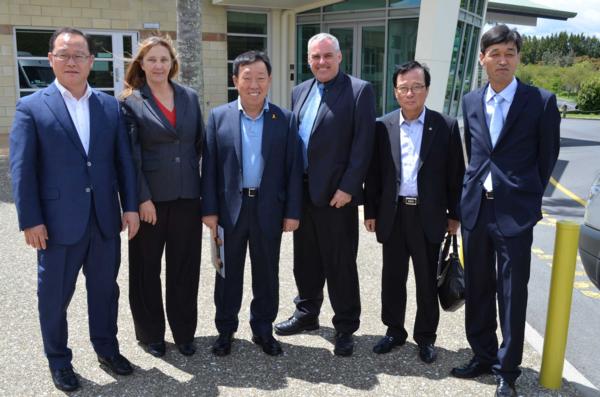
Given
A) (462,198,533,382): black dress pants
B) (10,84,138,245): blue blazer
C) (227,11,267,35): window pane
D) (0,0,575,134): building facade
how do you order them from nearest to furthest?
(10,84,138,245): blue blazer, (462,198,533,382): black dress pants, (0,0,575,134): building facade, (227,11,267,35): window pane

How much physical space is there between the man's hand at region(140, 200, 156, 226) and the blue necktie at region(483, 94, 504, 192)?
2.10 meters

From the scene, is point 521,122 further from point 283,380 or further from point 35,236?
point 35,236

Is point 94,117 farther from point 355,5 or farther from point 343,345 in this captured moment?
point 355,5

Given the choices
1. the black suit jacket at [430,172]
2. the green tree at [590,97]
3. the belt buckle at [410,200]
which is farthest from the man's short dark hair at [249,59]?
the green tree at [590,97]

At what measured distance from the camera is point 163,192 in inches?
146

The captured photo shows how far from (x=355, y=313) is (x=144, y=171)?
1.80 m

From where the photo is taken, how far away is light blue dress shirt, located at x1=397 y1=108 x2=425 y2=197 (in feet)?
12.4

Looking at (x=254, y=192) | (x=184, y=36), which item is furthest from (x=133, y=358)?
(x=184, y=36)

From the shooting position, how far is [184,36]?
9.15 m

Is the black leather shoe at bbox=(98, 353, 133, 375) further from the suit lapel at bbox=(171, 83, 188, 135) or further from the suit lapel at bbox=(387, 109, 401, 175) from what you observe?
the suit lapel at bbox=(387, 109, 401, 175)

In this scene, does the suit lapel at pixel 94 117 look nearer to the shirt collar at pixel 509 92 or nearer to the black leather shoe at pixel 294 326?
the black leather shoe at pixel 294 326

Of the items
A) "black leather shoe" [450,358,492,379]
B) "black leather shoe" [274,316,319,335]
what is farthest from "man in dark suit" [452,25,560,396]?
"black leather shoe" [274,316,319,335]

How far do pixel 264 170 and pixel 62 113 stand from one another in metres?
1.29

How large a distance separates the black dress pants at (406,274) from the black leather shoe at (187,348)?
1385 millimetres
